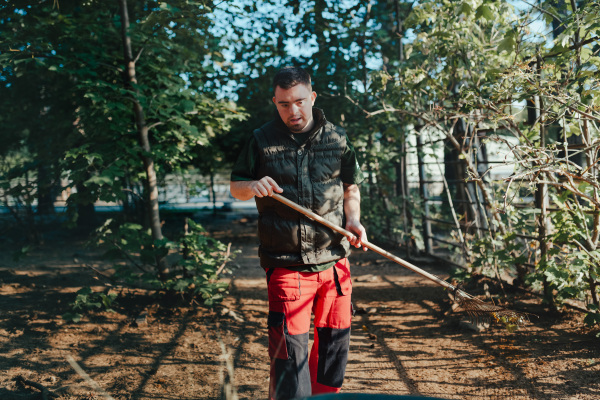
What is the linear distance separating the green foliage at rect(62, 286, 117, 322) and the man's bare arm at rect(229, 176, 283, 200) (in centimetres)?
232

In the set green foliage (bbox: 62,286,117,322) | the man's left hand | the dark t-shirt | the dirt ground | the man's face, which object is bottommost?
the dirt ground

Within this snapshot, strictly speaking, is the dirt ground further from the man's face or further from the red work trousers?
the man's face

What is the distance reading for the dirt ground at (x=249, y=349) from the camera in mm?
2854

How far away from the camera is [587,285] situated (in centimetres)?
339

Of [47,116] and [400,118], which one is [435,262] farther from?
[47,116]

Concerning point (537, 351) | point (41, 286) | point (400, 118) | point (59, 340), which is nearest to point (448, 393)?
point (537, 351)

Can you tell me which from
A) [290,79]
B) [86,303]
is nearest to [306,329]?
[290,79]

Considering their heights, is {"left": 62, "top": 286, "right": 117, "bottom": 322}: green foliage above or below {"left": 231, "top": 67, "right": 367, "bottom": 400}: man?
below

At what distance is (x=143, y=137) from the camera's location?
4.16 metres

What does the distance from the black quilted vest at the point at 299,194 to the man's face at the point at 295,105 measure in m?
0.06

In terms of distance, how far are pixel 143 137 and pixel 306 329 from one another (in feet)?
8.98

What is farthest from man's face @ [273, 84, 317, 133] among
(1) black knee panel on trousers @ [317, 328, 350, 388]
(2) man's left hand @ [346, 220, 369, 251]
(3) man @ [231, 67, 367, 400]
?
(1) black knee panel on trousers @ [317, 328, 350, 388]

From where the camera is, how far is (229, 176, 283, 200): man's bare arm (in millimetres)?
2018

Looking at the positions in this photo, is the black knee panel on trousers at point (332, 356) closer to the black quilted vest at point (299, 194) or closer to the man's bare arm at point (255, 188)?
the black quilted vest at point (299, 194)
